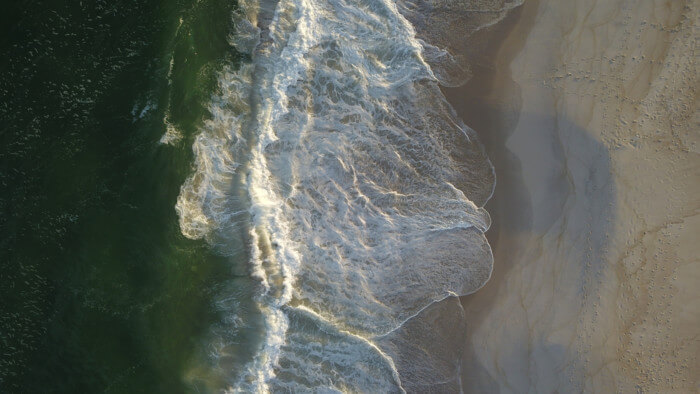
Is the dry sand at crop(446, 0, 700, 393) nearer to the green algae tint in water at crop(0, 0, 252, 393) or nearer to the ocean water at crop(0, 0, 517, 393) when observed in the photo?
the ocean water at crop(0, 0, 517, 393)

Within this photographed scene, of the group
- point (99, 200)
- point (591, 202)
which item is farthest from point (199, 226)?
point (591, 202)

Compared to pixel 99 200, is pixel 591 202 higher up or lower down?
higher up

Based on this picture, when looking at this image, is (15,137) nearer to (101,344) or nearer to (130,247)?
(130,247)

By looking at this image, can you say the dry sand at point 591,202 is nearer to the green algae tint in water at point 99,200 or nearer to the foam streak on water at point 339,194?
the foam streak on water at point 339,194

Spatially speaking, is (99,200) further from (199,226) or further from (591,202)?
(591,202)

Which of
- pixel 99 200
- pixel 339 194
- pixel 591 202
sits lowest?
pixel 99 200

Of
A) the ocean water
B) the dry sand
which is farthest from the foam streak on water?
the dry sand
